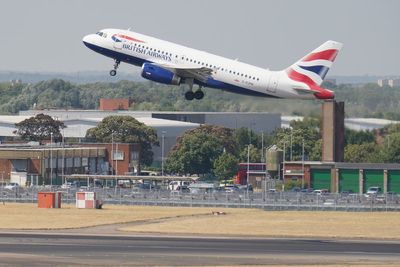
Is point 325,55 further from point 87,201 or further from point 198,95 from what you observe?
point 87,201

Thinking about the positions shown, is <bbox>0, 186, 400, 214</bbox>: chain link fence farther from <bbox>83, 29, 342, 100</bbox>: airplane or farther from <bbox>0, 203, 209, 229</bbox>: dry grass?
<bbox>83, 29, 342, 100</bbox>: airplane

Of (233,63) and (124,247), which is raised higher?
(233,63)

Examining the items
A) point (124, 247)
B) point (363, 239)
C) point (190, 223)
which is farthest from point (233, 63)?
point (124, 247)

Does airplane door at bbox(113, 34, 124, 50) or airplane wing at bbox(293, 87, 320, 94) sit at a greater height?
airplane door at bbox(113, 34, 124, 50)

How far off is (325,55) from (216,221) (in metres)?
31.7

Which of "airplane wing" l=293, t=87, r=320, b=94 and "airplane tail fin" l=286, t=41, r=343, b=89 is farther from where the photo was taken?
"airplane tail fin" l=286, t=41, r=343, b=89

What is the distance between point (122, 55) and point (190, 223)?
22722 millimetres

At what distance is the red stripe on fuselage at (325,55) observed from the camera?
151375 mm

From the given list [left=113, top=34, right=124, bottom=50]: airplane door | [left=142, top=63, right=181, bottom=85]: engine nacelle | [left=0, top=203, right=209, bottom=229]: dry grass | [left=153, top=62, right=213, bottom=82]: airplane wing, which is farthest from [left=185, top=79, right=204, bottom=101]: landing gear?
[left=0, top=203, right=209, bottom=229]: dry grass

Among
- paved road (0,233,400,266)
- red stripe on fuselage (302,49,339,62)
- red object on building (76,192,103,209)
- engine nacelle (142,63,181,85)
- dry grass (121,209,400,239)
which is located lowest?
paved road (0,233,400,266)

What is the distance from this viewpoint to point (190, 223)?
126062 millimetres

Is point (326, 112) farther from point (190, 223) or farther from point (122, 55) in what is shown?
point (190, 223)

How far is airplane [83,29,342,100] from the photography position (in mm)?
138625

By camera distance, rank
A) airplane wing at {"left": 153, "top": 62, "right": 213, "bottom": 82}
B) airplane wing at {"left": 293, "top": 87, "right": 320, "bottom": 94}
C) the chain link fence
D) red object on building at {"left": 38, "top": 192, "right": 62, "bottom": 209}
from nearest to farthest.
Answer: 1. airplane wing at {"left": 293, "top": 87, "right": 320, "bottom": 94}
2. airplane wing at {"left": 153, "top": 62, "right": 213, "bottom": 82}
3. red object on building at {"left": 38, "top": 192, "right": 62, "bottom": 209}
4. the chain link fence
